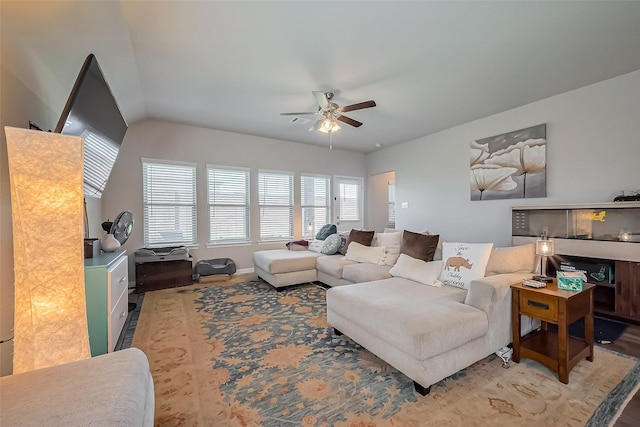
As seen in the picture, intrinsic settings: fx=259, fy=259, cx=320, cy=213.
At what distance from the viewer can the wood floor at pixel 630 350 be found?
4.91 feet

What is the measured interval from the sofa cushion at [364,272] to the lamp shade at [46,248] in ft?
8.60

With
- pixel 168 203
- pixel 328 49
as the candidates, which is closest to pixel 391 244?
pixel 328 49

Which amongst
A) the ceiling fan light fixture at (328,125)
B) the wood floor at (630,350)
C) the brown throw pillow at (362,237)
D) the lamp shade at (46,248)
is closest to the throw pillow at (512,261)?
the wood floor at (630,350)

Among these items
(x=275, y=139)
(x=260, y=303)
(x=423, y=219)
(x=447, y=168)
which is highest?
(x=275, y=139)

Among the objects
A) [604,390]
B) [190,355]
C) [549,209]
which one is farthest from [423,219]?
[190,355]

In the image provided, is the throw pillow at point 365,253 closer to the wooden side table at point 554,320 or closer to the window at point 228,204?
the wooden side table at point 554,320

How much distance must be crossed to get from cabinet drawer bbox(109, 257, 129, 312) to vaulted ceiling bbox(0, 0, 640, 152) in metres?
1.65

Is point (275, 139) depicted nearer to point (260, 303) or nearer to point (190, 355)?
point (260, 303)

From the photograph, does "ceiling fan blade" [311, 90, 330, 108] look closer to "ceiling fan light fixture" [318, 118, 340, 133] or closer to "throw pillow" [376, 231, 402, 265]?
"ceiling fan light fixture" [318, 118, 340, 133]

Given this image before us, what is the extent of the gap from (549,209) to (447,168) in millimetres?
1887

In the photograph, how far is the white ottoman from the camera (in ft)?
13.2

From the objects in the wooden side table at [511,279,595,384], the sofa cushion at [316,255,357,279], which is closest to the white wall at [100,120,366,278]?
the sofa cushion at [316,255,357,279]

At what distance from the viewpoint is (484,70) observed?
299 cm

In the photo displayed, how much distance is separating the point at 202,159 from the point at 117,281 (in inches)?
123
